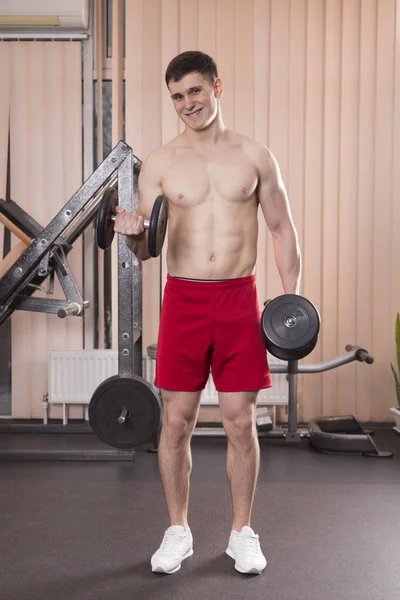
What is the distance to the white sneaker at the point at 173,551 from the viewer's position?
85.7 inches

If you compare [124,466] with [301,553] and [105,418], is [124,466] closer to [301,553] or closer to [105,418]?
[105,418]

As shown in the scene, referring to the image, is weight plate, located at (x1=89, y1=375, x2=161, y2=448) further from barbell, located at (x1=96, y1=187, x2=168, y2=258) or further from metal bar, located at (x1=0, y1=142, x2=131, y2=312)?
metal bar, located at (x1=0, y1=142, x2=131, y2=312)

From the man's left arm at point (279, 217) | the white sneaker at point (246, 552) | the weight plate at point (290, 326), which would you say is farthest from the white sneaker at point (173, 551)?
the man's left arm at point (279, 217)

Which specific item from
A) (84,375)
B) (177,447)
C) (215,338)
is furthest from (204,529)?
(84,375)

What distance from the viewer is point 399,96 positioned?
414 cm

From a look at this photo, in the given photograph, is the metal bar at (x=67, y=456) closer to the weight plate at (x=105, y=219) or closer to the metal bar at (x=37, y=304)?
the metal bar at (x=37, y=304)

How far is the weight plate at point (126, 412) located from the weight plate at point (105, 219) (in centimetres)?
70

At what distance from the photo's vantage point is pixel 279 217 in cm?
228

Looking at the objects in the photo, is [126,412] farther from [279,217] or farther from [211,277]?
[279,217]

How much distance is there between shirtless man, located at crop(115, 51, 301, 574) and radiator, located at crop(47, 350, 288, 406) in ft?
6.14

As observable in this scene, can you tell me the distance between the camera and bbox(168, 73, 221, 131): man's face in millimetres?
2133

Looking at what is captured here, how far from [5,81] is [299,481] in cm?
285

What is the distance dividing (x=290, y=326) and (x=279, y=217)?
0.36m

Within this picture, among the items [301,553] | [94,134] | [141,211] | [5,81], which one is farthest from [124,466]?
[5,81]
